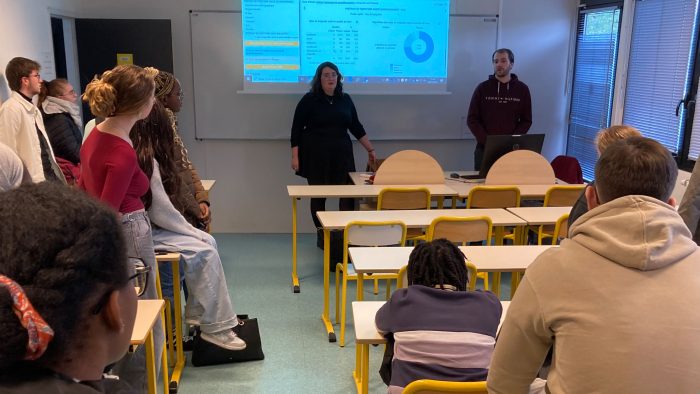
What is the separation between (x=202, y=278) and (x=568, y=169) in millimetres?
3298

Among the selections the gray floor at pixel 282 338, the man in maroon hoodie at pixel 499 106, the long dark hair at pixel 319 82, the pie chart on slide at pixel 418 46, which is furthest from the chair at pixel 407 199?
the pie chart on slide at pixel 418 46

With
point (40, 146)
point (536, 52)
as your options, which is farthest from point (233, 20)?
point (536, 52)

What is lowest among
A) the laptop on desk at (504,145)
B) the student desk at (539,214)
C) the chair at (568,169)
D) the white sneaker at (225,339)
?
the white sneaker at (225,339)

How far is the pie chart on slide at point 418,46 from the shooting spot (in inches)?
221

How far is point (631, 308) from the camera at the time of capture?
3.86 feet

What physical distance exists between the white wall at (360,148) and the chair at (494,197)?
193 centimetres

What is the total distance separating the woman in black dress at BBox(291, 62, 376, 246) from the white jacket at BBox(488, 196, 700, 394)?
3919mm

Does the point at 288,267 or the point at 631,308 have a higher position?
the point at 631,308

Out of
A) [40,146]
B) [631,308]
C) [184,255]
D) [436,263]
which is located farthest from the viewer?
[40,146]

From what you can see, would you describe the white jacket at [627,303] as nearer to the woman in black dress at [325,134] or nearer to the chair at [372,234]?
the chair at [372,234]

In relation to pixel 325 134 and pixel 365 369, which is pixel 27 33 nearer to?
pixel 325 134

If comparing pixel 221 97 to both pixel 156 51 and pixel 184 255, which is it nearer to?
pixel 156 51

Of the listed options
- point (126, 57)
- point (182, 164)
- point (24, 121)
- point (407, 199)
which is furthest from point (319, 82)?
point (24, 121)

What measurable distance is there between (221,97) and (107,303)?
5.04 m
